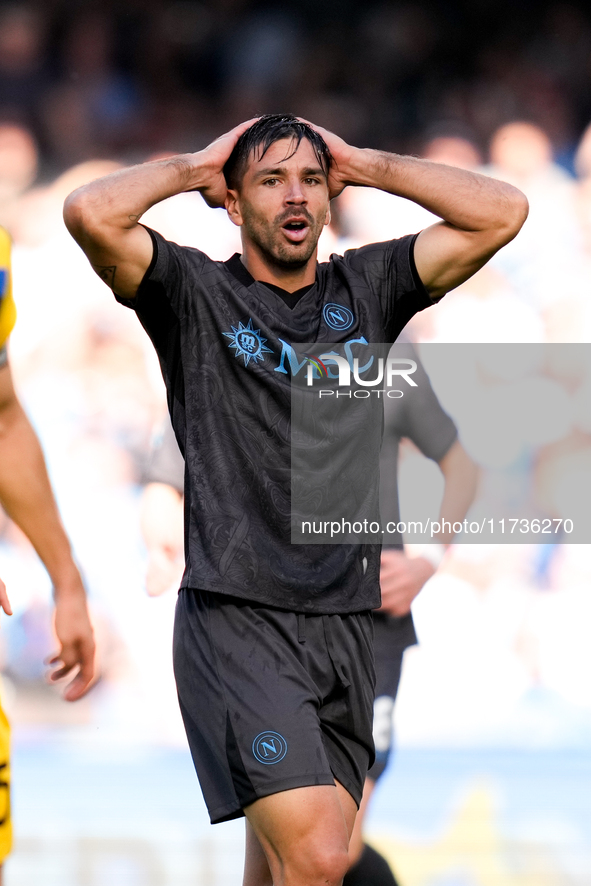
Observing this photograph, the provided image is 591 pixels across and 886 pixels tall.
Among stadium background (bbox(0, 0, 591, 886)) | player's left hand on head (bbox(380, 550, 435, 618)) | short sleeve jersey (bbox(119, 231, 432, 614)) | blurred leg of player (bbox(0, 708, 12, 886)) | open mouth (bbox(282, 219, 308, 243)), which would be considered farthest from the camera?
stadium background (bbox(0, 0, 591, 886))

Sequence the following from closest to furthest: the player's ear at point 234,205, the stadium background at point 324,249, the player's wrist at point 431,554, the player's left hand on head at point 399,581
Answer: the player's ear at point 234,205
the player's left hand on head at point 399,581
the player's wrist at point 431,554
the stadium background at point 324,249

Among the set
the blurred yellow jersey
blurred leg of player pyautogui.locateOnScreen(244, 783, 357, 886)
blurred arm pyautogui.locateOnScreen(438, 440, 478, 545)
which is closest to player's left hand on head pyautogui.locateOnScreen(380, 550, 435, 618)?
blurred arm pyautogui.locateOnScreen(438, 440, 478, 545)

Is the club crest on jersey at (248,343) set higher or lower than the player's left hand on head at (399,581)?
higher

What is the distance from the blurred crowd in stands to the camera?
438 centimetres

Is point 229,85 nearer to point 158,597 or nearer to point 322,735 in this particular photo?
point 158,597

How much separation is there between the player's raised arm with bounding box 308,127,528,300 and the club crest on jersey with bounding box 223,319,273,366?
0.45 m

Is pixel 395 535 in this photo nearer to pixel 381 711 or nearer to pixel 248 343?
pixel 381 711

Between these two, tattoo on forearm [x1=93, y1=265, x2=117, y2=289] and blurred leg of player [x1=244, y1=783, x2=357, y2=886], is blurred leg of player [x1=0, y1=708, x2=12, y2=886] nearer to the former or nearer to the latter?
blurred leg of player [x1=244, y1=783, x2=357, y2=886]

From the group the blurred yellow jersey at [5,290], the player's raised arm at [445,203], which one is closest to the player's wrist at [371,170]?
the player's raised arm at [445,203]

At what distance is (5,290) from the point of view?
77.0 inches

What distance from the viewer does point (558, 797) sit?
4.03 metres

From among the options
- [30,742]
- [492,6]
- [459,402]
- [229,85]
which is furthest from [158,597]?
[492,6]

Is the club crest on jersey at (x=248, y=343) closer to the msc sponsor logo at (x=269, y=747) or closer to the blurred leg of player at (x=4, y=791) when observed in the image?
the msc sponsor logo at (x=269, y=747)

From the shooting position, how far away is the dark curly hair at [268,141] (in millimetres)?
2615
